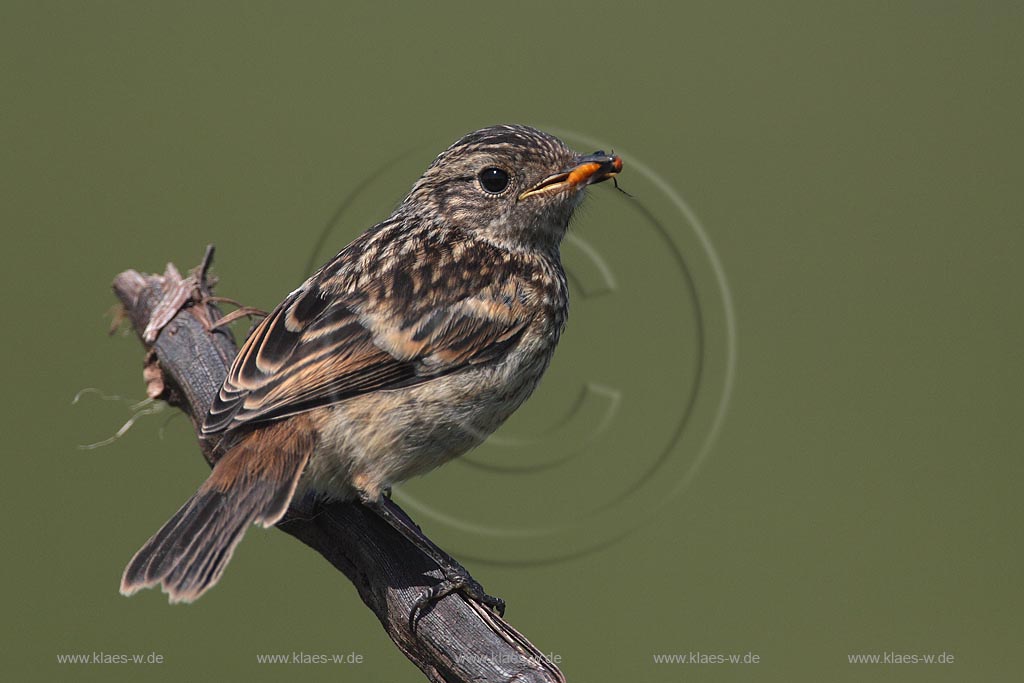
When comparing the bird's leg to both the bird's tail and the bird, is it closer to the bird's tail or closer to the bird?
the bird

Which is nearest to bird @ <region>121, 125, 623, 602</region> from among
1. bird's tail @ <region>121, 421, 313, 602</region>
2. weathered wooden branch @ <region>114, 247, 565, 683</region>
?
bird's tail @ <region>121, 421, 313, 602</region>

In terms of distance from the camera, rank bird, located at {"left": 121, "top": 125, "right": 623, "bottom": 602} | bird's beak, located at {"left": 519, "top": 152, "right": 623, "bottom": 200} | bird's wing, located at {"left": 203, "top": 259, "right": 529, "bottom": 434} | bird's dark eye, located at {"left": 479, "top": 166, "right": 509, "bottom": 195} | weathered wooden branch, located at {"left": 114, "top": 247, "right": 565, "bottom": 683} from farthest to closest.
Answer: bird's dark eye, located at {"left": 479, "top": 166, "right": 509, "bottom": 195} < bird's beak, located at {"left": 519, "top": 152, "right": 623, "bottom": 200} < bird's wing, located at {"left": 203, "top": 259, "right": 529, "bottom": 434} < bird, located at {"left": 121, "top": 125, "right": 623, "bottom": 602} < weathered wooden branch, located at {"left": 114, "top": 247, "right": 565, "bottom": 683}

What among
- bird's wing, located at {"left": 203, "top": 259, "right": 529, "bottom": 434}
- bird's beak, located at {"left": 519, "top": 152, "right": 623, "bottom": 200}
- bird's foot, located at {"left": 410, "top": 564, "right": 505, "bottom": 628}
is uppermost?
bird's beak, located at {"left": 519, "top": 152, "right": 623, "bottom": 200}

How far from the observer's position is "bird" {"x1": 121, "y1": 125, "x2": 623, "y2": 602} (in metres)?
4.18

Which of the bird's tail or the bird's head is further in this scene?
the bird's head

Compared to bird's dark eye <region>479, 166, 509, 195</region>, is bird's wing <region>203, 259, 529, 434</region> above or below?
below

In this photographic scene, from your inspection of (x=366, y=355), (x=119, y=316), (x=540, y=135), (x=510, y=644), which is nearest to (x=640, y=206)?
(x=540, y=135)

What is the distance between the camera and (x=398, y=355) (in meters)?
4.40

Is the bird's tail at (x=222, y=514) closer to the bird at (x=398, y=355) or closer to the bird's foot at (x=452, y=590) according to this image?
the bird at (x=398, y=355)

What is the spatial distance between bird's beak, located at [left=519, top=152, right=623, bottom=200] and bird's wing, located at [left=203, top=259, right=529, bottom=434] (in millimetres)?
464

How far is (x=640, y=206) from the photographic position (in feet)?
15.3

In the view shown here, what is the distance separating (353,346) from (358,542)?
2.49 feet

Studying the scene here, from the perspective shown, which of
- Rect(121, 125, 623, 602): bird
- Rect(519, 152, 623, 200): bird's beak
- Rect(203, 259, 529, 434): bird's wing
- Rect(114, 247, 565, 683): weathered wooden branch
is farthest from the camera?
Rect(519, 152, 623, 200): bird's beak

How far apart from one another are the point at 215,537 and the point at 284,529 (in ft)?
2.10
